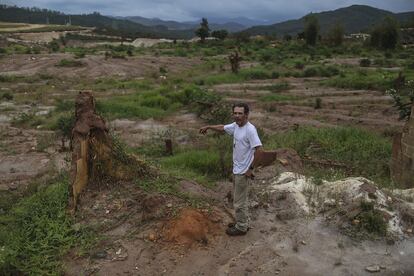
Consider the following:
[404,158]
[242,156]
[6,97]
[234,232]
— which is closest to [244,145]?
[242,156]

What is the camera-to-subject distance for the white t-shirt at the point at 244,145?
486cm

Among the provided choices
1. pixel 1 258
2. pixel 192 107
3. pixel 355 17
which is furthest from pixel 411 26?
pixel 355 17

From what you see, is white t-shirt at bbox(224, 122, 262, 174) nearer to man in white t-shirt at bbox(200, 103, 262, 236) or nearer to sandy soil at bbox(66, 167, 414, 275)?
man in white t-shirt at bbox(200, 103, 262, 236)

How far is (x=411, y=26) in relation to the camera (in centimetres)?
6181

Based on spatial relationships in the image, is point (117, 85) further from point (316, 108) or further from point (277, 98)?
point (316, 108)

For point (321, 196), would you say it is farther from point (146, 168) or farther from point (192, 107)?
point (192, 107)

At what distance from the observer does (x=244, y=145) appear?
16.2 ft

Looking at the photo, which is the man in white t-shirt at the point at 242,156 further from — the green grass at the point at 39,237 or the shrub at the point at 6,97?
the shrub at the point at 6,97

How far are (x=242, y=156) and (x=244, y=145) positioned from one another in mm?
128

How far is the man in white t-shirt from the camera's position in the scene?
16.0 ft

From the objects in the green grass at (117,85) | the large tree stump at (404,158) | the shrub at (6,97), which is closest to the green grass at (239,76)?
the green grass at (117,85)

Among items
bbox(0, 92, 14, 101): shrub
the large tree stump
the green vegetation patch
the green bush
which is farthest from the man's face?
the green bush

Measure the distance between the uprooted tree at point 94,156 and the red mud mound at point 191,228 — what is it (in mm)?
1106

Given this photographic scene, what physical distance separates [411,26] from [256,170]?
61.9 metres
